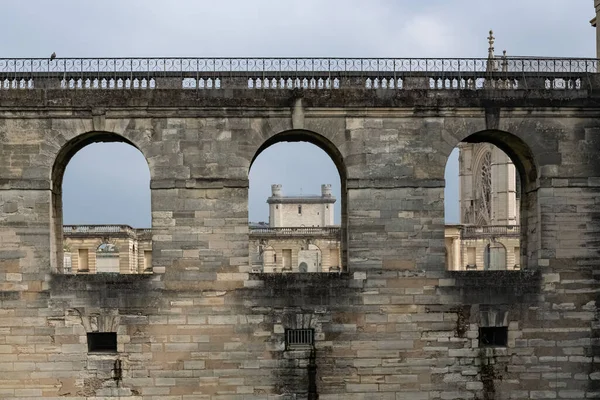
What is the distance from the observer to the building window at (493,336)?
18.2 metres

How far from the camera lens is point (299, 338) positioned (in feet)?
58.9

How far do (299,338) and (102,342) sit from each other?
475 centimetres

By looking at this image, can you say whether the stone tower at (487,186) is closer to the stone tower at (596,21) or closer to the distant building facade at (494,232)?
the distant building facade at (494,232)

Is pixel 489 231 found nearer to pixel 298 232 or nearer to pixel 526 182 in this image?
pixel 298 232

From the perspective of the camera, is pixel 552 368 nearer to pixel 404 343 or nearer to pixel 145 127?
pixel 404 343

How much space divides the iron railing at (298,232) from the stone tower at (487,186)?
10.6m

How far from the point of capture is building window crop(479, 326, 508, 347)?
59.9ft

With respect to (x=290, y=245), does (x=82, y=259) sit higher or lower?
lower

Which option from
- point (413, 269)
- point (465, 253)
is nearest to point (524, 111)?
point (413, 269)

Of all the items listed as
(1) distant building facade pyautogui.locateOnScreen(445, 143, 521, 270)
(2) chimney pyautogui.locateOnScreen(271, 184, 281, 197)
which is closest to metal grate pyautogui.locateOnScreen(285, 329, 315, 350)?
(1) distant building facade pyautogui.locateOnScreen(445, 143, 521, 270)

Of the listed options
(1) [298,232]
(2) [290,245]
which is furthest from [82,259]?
(1) [298,232]

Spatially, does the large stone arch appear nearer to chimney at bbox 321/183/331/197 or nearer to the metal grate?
the metal grate

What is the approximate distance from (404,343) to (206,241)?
5.30m

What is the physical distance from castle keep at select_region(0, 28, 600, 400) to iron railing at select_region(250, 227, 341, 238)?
3188 centimetres
